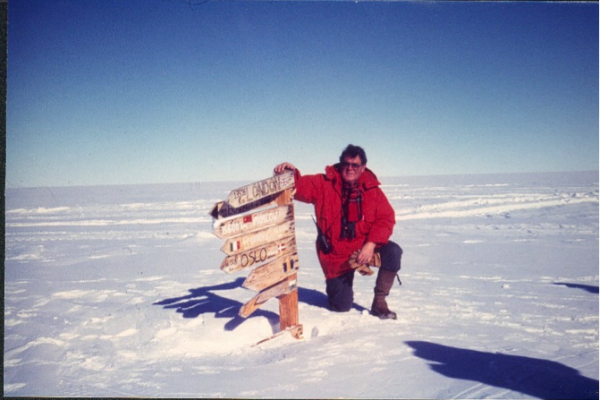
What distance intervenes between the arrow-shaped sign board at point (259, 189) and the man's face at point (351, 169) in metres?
0.67

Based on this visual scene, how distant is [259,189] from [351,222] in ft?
3.80

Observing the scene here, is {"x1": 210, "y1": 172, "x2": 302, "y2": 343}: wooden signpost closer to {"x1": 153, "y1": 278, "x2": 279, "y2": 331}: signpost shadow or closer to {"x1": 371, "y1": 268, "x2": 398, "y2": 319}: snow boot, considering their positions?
{"x1": 153, "y1": 278, "x2": 279, "y2": 331}: signpost shadow

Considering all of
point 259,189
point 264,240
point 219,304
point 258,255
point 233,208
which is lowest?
point 219,304

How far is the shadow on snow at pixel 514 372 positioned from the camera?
2.46 m

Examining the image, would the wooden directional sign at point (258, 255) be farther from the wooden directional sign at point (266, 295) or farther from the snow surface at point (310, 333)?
the snow surface at point (310, 333)

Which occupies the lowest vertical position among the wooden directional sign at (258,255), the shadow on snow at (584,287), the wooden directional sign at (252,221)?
the shadow on snow at (584,287)

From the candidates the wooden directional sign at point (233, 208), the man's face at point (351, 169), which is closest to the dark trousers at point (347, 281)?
the man's face at point (351, 169)

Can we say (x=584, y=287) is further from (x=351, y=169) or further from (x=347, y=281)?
(x=351, y=169)

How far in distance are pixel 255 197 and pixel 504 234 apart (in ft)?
26.0

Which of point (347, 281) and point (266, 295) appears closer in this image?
point (266, 295)

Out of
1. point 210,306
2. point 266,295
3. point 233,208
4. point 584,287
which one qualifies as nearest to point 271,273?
point 266,295

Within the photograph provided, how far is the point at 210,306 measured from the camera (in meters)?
4.36

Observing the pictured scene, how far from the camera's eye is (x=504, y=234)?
9.09 meters

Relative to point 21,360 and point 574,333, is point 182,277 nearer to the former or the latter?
point 21,360
